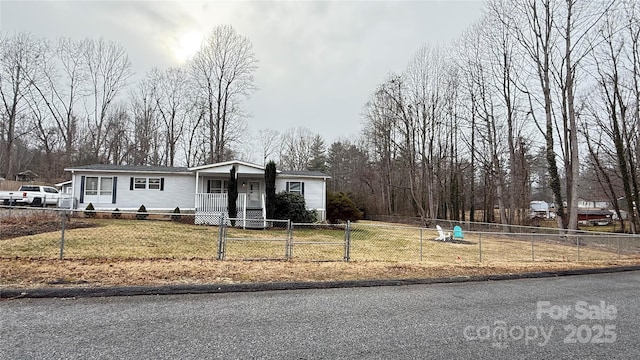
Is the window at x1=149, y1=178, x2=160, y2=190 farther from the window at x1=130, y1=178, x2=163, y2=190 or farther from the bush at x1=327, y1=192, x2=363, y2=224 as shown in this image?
the bush at x1=327, y1=192, x2=363, y2=224

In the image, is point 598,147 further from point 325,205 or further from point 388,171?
point 325,205

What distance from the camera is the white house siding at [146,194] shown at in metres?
18.3

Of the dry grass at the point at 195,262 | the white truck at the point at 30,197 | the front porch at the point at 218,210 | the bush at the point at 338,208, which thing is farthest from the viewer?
the bush at the point at 338,208

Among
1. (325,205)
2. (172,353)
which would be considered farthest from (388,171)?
(172,353)

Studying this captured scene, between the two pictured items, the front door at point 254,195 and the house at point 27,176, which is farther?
the house at point 27,176

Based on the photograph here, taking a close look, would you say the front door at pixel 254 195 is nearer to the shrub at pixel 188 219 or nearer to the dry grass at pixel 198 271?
the shrub at pixel 188 219

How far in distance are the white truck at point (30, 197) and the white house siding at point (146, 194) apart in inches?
130

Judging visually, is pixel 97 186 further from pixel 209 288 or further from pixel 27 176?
pixel 27 176

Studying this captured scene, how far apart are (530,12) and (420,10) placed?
A: 11.3m

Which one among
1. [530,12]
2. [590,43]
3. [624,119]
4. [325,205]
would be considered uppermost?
[530,12]

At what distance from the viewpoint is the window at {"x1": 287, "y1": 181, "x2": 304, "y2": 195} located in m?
20.5

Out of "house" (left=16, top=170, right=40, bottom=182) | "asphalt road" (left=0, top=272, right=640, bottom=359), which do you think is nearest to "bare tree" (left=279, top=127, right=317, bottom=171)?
"house" (left=16, top=170, right=40, bottom=182)

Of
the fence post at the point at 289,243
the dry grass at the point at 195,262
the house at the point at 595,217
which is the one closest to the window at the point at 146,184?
the dry grass at the point at 195,262

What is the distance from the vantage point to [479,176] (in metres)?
36.6
